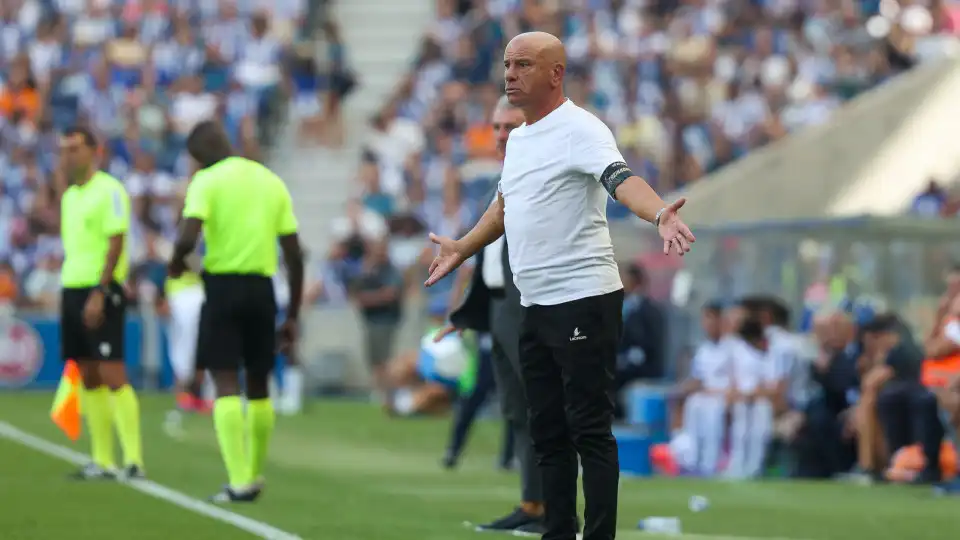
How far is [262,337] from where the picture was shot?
1176 centimetres

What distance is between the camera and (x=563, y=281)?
8211mm

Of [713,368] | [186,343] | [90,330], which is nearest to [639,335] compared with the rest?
[713,368]

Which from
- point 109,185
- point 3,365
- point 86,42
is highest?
point 86,42

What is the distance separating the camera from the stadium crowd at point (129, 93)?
2798 centimetres

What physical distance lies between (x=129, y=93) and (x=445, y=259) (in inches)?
884

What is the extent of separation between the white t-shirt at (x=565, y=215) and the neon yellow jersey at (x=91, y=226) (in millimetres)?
5309

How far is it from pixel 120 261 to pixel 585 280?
5.79 m

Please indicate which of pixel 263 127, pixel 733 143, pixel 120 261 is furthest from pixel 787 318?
pixel 263 127

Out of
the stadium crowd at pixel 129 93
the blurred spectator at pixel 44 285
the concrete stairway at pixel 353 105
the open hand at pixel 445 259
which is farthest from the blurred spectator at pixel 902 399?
the concrete stairway at pixel 353 105

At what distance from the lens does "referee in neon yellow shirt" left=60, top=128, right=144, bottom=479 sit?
13.1 meters

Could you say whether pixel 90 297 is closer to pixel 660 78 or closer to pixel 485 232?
pixel 485 232

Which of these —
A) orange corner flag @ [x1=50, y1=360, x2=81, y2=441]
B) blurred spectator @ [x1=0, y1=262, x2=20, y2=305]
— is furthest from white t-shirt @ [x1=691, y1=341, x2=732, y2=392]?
blurred spectator @ [x1=0, y1=262, x2=20, y2=305]

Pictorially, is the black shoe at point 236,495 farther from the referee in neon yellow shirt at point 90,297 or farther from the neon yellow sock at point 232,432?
the referee in neon yellow shirt at point 90,297

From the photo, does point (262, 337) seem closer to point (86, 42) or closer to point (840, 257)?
point (840, 257)
